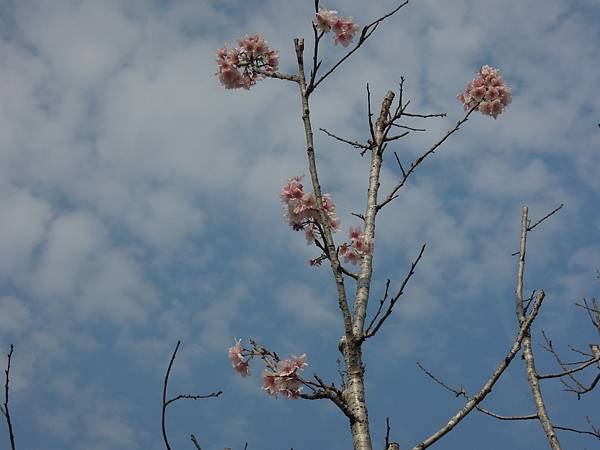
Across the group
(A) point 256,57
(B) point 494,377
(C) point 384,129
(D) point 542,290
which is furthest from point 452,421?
(A) point 256,57

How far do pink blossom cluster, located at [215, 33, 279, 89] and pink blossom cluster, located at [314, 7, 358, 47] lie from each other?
0.61 meters

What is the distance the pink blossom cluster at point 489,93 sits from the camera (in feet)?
17.6

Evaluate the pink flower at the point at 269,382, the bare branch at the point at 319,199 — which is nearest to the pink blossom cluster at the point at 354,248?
the bare branch at the point at 319,199

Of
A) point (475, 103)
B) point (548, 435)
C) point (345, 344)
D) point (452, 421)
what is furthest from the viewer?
point (475, 103)

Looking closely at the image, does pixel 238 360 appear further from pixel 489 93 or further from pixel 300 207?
pixel 489 93

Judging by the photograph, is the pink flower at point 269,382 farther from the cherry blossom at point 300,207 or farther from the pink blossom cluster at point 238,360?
the cherry blossom at point 300,207

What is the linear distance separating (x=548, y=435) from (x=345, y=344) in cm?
228

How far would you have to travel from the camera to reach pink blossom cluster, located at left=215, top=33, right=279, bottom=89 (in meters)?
4.90

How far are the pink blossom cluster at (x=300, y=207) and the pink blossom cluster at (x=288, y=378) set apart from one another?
3.03 ft

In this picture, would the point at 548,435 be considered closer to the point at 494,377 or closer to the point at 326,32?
the point at 494,377

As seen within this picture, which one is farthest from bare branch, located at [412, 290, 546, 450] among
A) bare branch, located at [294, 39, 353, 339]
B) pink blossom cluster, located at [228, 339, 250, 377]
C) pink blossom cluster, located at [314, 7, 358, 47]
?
pink blossom cluster, located at [314, 7, 358, 47]

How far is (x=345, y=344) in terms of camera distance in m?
3.17

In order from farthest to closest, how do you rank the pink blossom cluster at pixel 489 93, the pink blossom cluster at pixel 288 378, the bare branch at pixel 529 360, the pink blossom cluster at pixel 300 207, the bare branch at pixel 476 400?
1. the pink blossom cluster at pixel 489 93
2. the bare branch at pixel 529 360
3. the pink blossom cluster at pixel 300 207
4. the pink blossom cluster at pixel 288 378
5. the bare branch at pixel 476 400

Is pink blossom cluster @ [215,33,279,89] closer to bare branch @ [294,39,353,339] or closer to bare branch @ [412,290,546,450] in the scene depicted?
bare branch @ [294,39,353,339]
